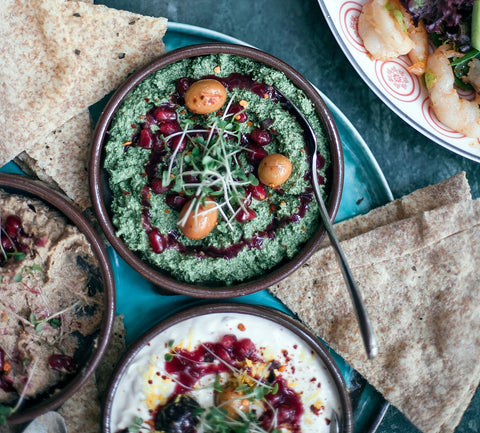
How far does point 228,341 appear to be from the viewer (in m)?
2.40

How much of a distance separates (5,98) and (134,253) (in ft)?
3.06

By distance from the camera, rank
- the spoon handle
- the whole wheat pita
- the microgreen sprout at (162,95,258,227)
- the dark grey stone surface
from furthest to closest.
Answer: the dark grey stone surface
the whole wheat pita
the microgreen sprout at (162,95,258,227)
the spoon handle

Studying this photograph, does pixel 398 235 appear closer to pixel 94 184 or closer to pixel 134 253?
pixel 134 253

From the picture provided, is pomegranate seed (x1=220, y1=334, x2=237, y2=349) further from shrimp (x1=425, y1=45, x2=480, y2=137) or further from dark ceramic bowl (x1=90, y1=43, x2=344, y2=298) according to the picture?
shrimp (x1=425, y1=45, x2=480, y2=137)

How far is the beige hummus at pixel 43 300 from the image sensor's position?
2325 mm

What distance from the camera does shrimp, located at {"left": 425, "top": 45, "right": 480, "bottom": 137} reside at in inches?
104

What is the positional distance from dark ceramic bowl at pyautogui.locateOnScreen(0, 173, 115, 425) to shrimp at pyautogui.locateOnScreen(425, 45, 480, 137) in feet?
5.94

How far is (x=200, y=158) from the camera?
2332 millimetres

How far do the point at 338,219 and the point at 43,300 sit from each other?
4.91 ft

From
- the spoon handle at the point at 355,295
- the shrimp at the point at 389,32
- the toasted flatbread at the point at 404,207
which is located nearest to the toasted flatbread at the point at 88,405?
the spoon handle at the point at 355,295

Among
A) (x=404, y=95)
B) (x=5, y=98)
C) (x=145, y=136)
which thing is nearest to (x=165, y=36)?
(x=145, y=136)

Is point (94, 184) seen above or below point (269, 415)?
above

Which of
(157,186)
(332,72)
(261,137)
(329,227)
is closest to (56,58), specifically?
(157,186)

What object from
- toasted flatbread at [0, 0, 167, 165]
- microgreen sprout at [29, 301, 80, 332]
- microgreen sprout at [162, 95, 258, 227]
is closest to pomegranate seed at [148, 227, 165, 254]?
microgreen sprout at [162, 95, 258, 227]
